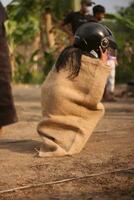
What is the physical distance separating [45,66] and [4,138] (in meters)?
10.9

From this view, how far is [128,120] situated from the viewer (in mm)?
7246

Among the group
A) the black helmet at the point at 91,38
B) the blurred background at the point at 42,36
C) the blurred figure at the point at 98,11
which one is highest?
the black helmet at the point at 91,38

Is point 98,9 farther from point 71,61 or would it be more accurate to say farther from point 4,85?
point 71,61

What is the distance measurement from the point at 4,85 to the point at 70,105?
1448 mm

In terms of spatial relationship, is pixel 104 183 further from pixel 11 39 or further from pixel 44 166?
pixel 11 39

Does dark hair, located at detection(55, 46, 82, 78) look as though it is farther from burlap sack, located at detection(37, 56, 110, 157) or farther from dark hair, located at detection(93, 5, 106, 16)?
dark hair, located at detection(93, 5, 106, 16)

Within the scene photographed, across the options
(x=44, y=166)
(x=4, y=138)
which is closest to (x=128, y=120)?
(x=4, y=138)

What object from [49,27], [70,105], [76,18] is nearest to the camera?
[70,105]

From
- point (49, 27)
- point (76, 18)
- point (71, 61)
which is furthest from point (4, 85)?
point (49, 27)

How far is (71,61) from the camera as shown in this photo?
4.89 metres

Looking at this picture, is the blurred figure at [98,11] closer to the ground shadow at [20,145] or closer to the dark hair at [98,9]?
the dark hair at [98,9]

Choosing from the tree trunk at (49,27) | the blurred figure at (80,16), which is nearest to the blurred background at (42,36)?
the tree trunk at (49,27)

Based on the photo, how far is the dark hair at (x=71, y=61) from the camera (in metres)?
4.87

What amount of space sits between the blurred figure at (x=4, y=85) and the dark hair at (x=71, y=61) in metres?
1.34
